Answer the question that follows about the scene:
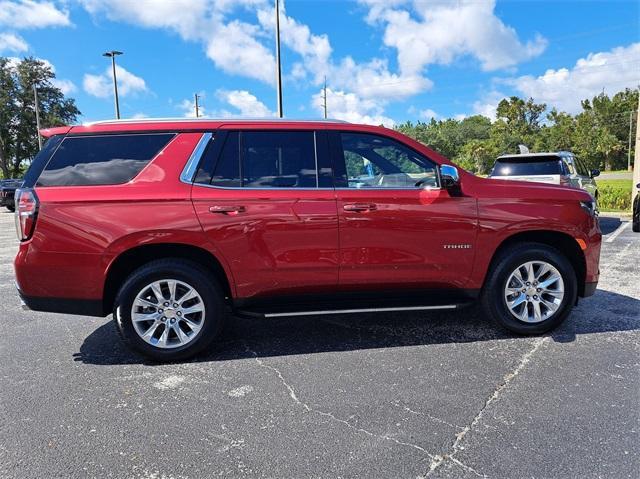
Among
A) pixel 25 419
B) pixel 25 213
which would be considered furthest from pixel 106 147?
pixel 25 419

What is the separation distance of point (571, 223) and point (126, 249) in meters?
3.73

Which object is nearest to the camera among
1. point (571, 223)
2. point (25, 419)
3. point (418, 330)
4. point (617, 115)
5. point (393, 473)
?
point (393, 473)

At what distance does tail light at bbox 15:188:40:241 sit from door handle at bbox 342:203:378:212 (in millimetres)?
2361

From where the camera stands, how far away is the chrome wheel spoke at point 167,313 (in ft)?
12.2

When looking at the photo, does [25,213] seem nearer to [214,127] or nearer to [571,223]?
[214,127]

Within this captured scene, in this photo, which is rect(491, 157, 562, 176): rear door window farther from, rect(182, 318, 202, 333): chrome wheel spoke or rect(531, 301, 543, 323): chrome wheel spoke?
rect(182, 318, 202, 333): chrome wheel spoke

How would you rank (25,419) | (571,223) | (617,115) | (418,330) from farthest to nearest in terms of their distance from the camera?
(617,115) < (418,330) < (571,223) < (25,419)

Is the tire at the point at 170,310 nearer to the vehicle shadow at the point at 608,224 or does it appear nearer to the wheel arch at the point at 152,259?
the wheel arch at the point at 152,259

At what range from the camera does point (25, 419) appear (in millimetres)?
2912

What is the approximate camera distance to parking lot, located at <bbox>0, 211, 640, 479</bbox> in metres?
2.46

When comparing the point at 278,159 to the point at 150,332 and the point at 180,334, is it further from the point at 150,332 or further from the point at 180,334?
the point at 150,332

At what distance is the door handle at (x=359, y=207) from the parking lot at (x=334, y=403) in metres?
1.17

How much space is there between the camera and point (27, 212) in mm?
3541

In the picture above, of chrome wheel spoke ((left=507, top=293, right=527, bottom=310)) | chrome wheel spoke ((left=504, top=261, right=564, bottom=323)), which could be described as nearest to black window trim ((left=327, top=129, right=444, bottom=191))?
chrome wheel spoke ((left=504, top=261, right=564, bottom=323))
